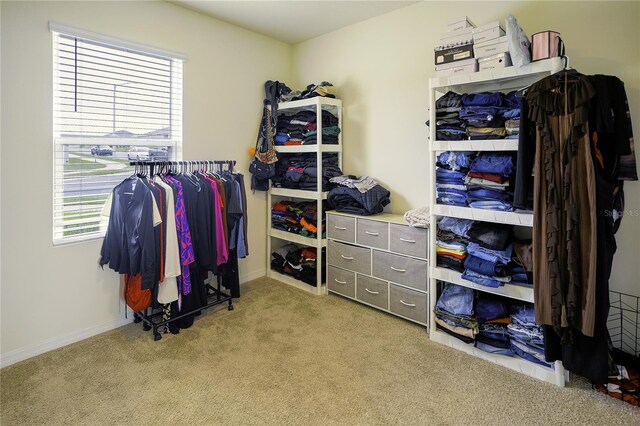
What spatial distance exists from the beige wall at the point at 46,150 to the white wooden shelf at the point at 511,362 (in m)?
2.48

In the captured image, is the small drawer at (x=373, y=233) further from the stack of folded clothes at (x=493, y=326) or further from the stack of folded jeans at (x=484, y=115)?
the stack of folded jeans at (x=484, y=115)

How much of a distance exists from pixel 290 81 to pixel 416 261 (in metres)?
2.58

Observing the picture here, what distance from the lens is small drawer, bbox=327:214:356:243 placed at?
330cm

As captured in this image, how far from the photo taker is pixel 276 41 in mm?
4035

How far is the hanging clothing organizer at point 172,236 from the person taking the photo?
254 cm

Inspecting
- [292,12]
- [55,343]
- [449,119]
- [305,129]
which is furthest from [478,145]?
[55,343]

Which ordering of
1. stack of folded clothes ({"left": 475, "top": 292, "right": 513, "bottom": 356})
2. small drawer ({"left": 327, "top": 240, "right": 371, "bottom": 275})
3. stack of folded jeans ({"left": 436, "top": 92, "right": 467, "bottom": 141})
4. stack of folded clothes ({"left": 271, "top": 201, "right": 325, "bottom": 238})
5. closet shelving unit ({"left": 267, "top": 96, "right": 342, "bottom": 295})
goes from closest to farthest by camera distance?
1. stack of folded clothes ({"left": 475, "top": 292, "right": 513, "bottom": 356})
2. stack of folded jeans ({"left": 436, "top": 92, "right": 467, "bottom": 141})
3. small drawer ({"left": 327, "top": 240, "right": 371, "bottom": 275})
4. closet shelving unit ({"left": 267, "top": 96, "right": 342, "bottom": 295})
5. stack of folded clothes ({"left": 271, "top": 201, "right": 325, "bottom": 238})

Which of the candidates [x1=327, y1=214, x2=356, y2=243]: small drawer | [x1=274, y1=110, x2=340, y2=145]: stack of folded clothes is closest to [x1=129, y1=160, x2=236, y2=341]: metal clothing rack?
[x1=274, y1=110, x2=340, y2=145]: stack of folded clothes

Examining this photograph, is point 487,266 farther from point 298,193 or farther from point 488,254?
point 298,193

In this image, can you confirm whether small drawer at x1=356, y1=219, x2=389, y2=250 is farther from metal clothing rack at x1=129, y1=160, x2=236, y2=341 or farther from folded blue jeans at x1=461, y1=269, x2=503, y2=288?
metal clothing rack at x1=129, y1=160, x2=236, y2=341

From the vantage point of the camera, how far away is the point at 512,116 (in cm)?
222

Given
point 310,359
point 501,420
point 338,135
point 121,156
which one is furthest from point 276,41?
point 501,420

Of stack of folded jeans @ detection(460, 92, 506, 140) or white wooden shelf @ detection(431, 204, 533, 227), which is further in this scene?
stack of folded jeans @ detection(460, 92, 506, 140)

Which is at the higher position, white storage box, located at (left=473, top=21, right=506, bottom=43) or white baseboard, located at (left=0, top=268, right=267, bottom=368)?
white storage box, located at (left=473, top=21, right=506, bottom=43)
